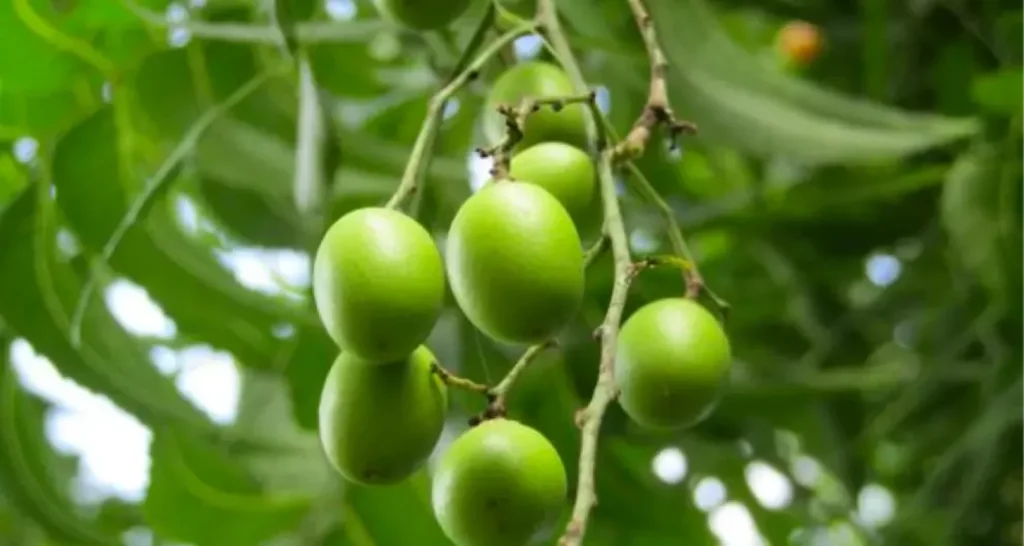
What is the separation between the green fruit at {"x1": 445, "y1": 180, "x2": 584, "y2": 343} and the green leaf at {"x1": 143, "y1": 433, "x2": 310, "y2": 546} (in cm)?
27

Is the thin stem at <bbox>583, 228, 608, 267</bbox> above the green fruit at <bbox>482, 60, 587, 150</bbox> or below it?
below

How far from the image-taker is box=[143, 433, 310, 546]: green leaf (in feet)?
2.19

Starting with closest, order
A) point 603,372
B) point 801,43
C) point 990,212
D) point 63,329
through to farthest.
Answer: point 603,372
point 63,329
point 990,212
point 801,43

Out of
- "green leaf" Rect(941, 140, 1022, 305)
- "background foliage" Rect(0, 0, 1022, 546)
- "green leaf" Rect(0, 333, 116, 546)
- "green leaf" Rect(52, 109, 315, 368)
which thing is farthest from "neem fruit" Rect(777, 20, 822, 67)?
"green leaf" Rect(0, 333, 116, 546)

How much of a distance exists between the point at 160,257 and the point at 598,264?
225mm

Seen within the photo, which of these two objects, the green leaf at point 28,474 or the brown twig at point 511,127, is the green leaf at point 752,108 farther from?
the green leaf at point 28,474

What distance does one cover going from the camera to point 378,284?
420mm

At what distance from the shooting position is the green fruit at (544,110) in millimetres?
539

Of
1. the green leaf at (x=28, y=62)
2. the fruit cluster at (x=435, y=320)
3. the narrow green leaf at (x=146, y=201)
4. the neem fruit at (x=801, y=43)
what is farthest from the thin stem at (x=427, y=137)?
the neem fruit at (x=801, y=43)

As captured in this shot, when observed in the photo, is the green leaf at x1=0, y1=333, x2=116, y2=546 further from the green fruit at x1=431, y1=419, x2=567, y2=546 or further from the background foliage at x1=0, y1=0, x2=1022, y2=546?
the green fruit at x1=431, y1=419, x2=567, y2=546

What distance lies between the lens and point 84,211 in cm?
68

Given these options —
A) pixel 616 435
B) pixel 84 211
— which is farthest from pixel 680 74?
pixel 84 211

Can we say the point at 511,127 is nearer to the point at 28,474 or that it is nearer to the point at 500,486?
the point at 500,486

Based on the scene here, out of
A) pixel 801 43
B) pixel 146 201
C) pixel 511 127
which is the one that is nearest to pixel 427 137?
pixel 511 127
